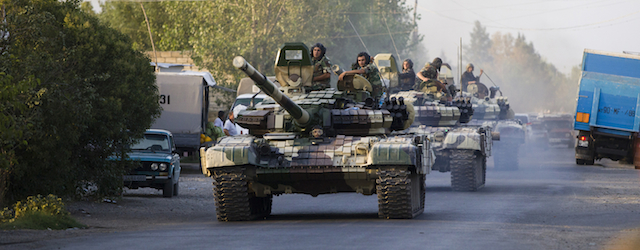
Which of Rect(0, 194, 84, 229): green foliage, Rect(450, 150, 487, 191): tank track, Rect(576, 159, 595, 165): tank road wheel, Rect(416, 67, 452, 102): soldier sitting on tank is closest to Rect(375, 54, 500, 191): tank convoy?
Rect(450, 150, 487, 191): tank track

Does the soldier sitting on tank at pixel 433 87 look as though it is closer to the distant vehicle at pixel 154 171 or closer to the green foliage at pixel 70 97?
the distant vehicle at pixel 154 171

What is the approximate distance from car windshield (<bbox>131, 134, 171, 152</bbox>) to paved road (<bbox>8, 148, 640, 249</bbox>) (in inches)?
106

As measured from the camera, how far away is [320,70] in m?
14.4

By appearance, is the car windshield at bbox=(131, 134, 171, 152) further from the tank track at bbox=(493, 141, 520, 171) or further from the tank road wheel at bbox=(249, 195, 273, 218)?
the tank track at bbox=(493, 141, 520, 171)

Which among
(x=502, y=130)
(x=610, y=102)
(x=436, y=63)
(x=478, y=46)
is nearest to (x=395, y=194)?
(x=436, y=63)

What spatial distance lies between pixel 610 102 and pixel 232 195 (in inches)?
589

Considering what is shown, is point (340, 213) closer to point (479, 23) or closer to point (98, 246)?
point (98, 246)

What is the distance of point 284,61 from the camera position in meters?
14.1

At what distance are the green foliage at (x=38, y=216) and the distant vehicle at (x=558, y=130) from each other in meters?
33.2

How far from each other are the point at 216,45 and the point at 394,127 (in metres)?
22.8

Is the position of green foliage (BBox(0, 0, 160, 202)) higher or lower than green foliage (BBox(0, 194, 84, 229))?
higher

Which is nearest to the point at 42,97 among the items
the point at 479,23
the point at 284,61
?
the point at 284,61

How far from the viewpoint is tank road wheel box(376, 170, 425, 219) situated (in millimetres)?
11656

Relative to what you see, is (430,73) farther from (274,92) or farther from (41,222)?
(41,222)
